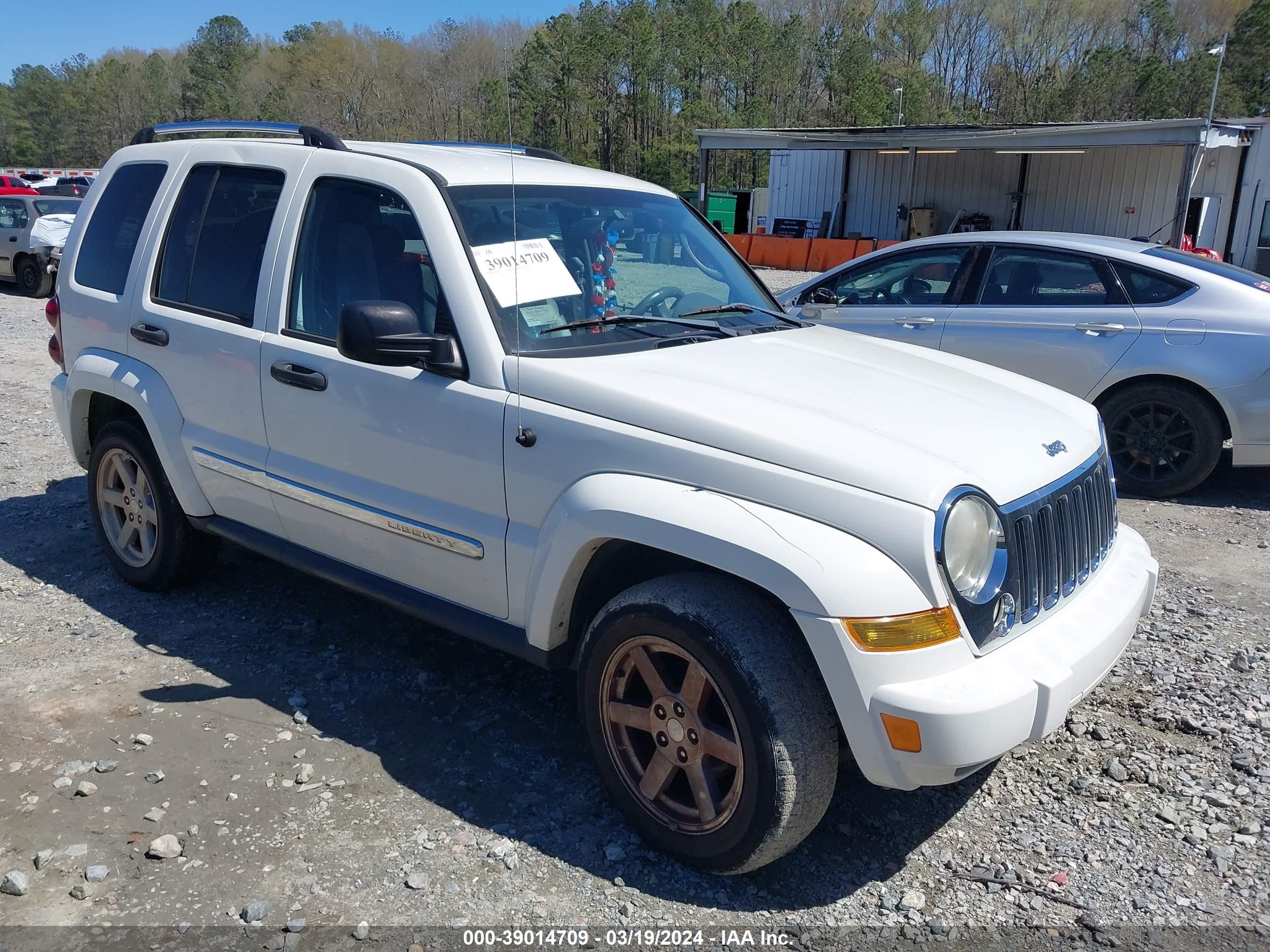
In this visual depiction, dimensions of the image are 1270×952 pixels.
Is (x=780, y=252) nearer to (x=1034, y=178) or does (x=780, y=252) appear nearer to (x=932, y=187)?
(x=932, y=187)

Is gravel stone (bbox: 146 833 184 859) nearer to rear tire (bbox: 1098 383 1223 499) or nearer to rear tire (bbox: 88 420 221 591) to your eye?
rear tire (bbox: 88 420 221 591)

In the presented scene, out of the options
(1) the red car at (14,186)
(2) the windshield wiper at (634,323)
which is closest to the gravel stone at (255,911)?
(2) the windshield wiper at (634,323)

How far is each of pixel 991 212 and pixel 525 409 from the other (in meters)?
28.6

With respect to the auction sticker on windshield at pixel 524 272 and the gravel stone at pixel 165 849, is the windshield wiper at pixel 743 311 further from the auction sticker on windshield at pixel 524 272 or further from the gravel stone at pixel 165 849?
the gravel stone at pixel 165 849

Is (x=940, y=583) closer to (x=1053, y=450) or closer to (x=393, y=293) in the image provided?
(x=1053, y=450)

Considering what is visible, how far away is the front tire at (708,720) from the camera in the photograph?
263 cm

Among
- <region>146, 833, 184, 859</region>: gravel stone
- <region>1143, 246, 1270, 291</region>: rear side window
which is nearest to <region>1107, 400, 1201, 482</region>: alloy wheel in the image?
<region>1143, 246, 1270, 291</region>: rear side window

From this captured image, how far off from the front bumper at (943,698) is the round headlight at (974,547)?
0.52 ft

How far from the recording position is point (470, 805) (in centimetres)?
328

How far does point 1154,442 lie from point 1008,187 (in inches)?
946

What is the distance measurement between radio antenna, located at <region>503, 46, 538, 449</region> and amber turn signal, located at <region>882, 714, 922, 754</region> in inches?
51.5

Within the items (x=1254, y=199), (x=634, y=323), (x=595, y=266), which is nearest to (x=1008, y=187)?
(x=1254, y=199)

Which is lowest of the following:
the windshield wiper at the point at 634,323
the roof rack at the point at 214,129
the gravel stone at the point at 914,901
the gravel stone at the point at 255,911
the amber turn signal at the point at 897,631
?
the gravel stone at the point at 255,911

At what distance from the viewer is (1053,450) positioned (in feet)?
10.1
